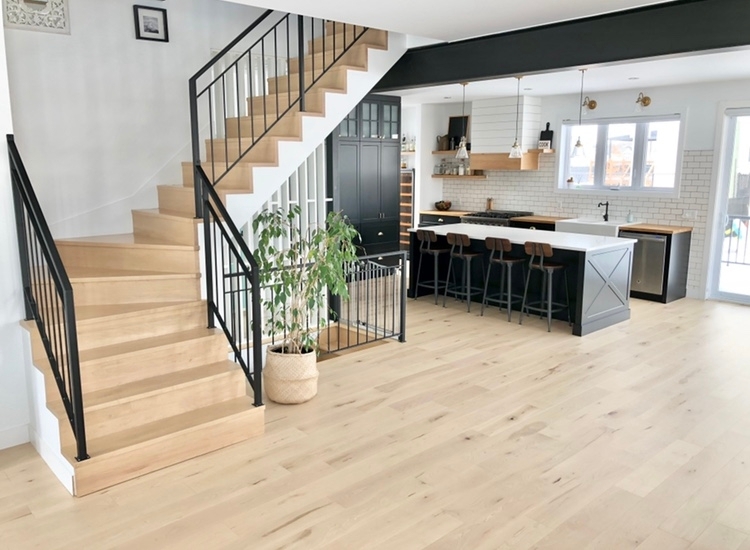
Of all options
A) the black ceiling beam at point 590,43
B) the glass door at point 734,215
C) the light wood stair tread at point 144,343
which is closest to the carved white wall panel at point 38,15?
the light wood stair tread at point 144,343

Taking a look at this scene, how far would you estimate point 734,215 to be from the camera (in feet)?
24.3

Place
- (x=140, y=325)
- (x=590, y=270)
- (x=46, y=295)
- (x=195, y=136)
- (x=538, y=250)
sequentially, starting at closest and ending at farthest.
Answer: (x=46, y=295) → (x=140, y=325) → (x=195, y=136) → (x=590, y=270) → (x=538, y=250)

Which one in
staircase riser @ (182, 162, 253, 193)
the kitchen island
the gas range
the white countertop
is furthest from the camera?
the gas range

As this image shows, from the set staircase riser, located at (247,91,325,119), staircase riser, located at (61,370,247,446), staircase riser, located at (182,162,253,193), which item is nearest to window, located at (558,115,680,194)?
staircase riser, located at (247,91,325,119)

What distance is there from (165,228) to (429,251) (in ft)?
11.6

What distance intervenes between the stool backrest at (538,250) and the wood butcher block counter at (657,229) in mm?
1999

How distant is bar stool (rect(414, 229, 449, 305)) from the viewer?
7.26 metres

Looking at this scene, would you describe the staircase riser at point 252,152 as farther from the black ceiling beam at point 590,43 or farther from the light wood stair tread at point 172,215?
the black ceiling beam at point 590,43

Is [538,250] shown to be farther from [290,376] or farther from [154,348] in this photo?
[154,348]

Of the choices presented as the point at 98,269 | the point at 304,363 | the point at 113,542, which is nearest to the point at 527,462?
the point at 304,363

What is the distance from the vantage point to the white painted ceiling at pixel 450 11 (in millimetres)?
3775

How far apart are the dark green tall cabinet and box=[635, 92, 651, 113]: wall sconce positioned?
319 cm

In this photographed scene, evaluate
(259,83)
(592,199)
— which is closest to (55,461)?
(259,83)

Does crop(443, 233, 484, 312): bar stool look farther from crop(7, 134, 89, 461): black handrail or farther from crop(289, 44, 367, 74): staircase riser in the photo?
crop(7, 134, 89, 461): black handrail
